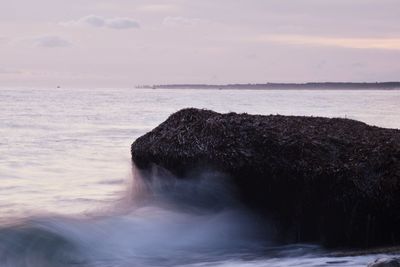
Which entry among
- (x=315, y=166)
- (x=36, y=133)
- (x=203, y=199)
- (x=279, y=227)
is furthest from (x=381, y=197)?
(x=36, y=133)

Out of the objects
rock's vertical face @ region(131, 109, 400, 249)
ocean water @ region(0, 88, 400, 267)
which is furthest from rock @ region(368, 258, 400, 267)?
rock's vertical face @ region(131, 109, 400, 249)

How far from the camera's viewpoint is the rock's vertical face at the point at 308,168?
332 inches

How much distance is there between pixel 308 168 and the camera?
29.0ft

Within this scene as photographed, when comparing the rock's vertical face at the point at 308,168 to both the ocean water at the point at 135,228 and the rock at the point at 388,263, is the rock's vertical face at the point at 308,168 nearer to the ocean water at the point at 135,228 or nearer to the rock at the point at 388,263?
the ocean water at the point at 135,228

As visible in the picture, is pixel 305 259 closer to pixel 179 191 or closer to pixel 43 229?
pixel 179 191

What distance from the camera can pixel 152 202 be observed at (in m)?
11.2

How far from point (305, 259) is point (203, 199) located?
8.74 feet

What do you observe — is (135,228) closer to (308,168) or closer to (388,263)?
(308,168)

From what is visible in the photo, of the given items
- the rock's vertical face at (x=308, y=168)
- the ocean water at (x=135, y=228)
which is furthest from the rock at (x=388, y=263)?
the rock's vertical face at (x=308, y=168)

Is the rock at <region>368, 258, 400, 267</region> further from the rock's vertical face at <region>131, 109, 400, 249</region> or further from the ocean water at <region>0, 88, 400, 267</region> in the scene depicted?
the rock's vertical face at <region>131, 109, 400, 249</region>

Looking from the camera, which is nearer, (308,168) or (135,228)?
(308,168)

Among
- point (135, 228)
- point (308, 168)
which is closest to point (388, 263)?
point (308, 168)

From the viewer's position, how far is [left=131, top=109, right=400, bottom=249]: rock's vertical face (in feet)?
27.7

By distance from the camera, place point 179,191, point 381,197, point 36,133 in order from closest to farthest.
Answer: point 381,197 < point 179,191 < point 36,133
